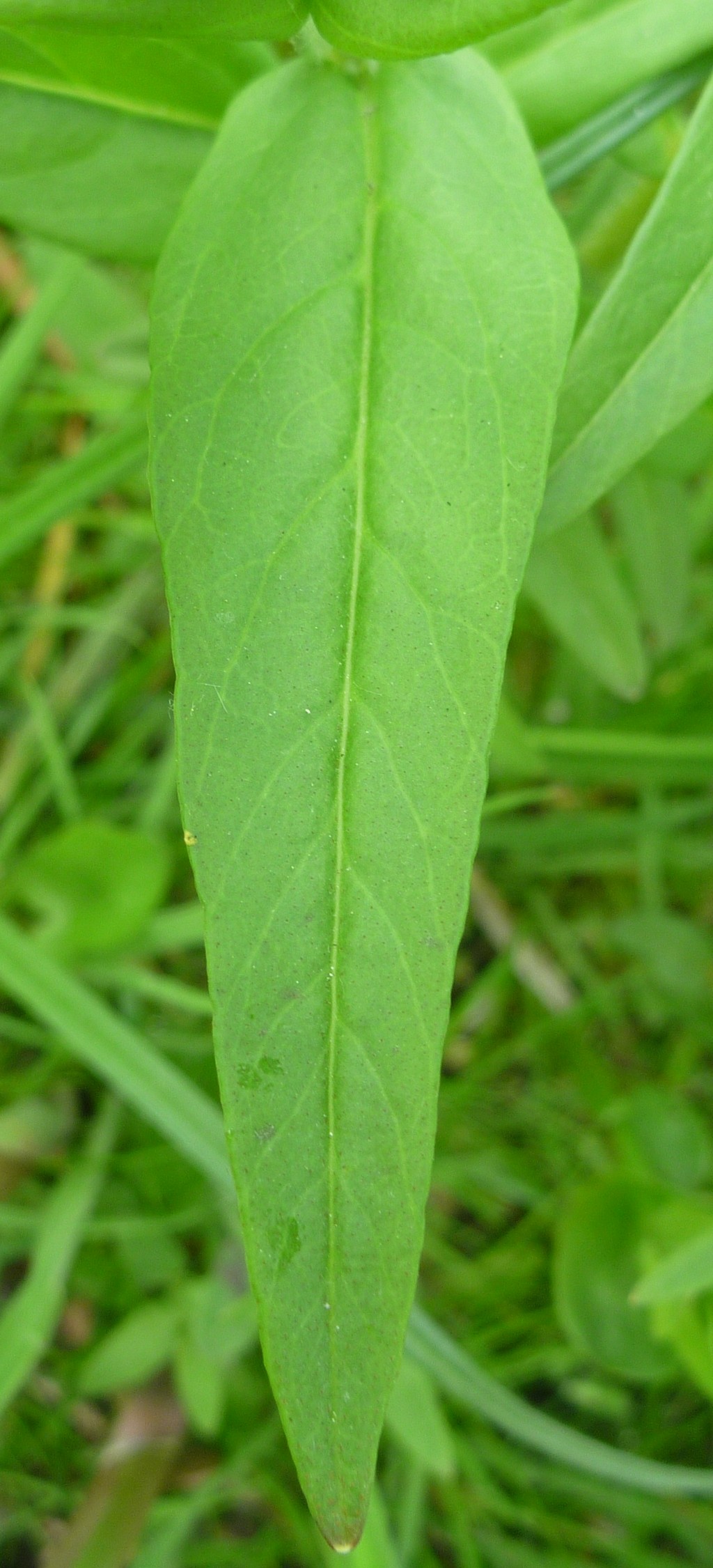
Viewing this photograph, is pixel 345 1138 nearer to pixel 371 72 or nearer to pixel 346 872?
pixel 346 872

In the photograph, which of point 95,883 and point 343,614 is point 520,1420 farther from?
point 343,614

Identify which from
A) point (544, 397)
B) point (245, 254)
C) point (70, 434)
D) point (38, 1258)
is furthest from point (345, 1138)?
point (70, 434)

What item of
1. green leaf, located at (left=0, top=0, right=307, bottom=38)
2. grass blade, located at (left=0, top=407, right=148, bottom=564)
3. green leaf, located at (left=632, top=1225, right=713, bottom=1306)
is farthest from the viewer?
grass blade, located at (left=0, top=407, right=148, bottom=564)

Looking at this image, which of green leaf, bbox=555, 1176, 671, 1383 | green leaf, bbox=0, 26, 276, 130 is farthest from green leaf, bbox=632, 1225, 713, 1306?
green leaf, bbox=0, 26, 276, 130

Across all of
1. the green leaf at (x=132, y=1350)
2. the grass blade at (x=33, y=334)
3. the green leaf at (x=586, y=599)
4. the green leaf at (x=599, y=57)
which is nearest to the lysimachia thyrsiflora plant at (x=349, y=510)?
the green leaf at (x=599, y=57)

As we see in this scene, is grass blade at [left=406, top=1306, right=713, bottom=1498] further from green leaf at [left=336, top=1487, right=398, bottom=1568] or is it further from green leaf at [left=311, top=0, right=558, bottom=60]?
green leaf at [left=311, top=0, right=558, bottom=60]

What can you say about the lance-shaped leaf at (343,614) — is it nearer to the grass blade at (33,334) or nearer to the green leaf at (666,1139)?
the grass blade at (33,334)

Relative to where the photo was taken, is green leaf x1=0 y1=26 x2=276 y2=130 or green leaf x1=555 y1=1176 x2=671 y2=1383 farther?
green leaf x1=555 y1=1176 x2=671 y2=1383
